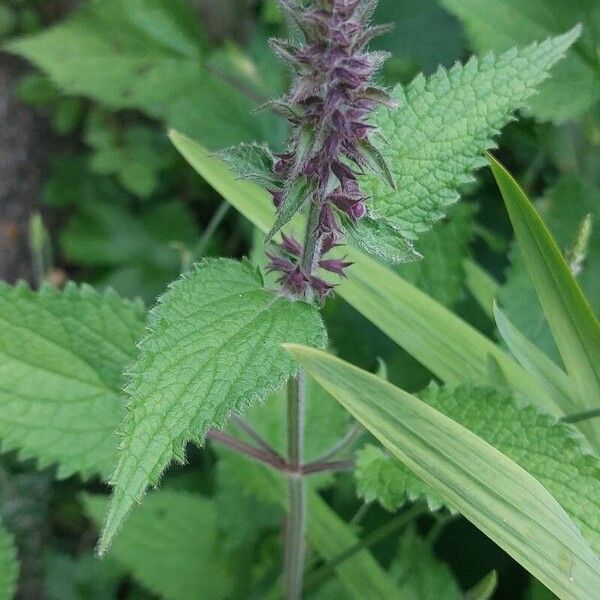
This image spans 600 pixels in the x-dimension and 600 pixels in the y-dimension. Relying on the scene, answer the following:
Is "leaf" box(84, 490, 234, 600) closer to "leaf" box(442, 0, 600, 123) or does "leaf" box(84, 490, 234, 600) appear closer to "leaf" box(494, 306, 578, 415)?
"leaf" box(494, 306, 578, 415)

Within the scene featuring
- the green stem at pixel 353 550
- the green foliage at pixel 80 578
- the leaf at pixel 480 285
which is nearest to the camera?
the green stem at pixel 353 550

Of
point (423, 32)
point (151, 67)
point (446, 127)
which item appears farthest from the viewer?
point (151, 67)

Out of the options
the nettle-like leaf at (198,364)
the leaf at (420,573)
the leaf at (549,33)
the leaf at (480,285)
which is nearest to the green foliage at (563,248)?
the leaf at (480,285)

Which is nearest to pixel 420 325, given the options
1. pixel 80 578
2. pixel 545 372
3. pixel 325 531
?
pixel 545 372

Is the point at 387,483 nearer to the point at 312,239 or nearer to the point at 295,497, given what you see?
the point at 295,497

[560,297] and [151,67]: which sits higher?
[560,297]

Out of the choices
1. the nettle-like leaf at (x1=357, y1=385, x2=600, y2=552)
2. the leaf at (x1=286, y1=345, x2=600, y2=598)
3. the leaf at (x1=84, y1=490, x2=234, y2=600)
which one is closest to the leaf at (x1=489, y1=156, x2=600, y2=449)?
the nettle-like leaf at (x1=357, y1=385, x2=600, y2=552)

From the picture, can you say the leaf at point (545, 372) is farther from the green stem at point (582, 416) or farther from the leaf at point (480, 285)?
the leaf at point (480, 285)

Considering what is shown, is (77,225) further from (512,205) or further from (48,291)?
(512,205)

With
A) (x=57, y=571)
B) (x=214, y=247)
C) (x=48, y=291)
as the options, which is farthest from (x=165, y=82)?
(x=57, y=571)
